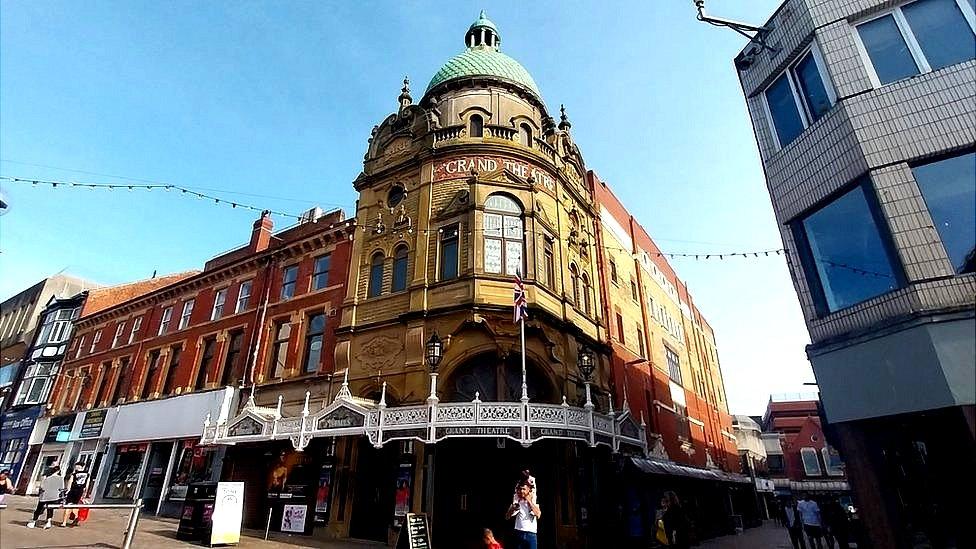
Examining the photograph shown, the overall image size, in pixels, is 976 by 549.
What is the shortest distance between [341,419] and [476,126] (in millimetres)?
12981

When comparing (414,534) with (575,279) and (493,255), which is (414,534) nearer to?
(493,255)

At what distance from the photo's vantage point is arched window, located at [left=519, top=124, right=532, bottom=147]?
2081 centimetres

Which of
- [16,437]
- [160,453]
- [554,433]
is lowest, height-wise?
[554,433]

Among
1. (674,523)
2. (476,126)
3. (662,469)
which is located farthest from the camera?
(476,126)

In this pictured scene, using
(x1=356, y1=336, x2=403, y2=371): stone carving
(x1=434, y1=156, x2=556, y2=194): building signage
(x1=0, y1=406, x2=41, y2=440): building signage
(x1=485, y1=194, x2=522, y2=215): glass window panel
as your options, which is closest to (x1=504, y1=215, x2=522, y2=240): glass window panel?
(x1=485, y1=194, x2=522, y2=215): glass window panel

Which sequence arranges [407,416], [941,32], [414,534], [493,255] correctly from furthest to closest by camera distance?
[493,255], [407,416], [414,534], [941,32]

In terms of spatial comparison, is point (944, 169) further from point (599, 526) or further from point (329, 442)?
point (329, 442)

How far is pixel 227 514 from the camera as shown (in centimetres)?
1326

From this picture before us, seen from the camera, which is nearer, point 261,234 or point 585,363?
point 585,363

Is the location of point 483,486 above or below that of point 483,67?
below

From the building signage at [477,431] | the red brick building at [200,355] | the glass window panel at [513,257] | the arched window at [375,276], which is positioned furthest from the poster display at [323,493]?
the glass window panel at [513,257]

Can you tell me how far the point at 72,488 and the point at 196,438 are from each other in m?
5.37

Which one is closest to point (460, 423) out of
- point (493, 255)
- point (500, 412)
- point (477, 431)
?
point (477, 431)

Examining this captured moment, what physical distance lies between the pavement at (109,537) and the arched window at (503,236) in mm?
9876
